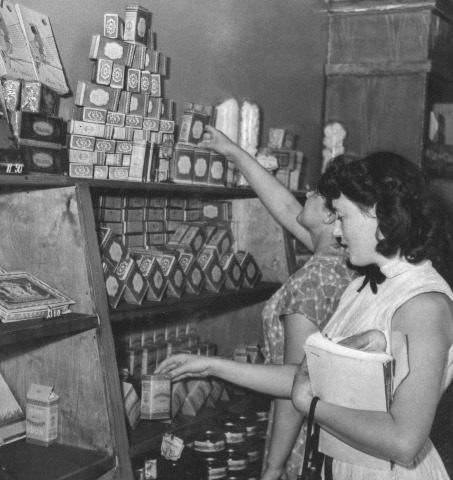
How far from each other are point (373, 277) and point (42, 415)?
3.44ft

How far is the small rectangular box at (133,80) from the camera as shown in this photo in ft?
8.71

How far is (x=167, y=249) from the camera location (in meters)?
2.79

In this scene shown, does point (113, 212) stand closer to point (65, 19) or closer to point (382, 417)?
Answer: point (65, 19)

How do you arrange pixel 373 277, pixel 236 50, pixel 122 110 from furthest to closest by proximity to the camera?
pixel 236 50, pixel 122 110, pixel 373 277

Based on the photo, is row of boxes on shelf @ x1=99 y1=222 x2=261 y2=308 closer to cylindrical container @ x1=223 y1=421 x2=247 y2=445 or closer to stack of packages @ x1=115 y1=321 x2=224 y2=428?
stack of packages @ x1=115 y1=321 x2=224 y2=428

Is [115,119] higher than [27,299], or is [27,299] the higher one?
[115,119]

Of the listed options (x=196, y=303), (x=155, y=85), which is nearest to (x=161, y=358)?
(x=196, y=303)

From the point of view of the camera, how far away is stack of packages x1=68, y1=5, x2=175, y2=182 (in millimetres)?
2488

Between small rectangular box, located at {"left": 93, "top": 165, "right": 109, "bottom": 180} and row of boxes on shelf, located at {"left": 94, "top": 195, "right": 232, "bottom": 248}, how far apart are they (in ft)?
0.56

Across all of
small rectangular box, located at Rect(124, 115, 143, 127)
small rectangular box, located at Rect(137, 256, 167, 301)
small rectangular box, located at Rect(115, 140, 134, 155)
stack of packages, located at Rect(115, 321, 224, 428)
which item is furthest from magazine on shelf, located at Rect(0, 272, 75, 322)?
small rectangular box, located at Rect(124, 115, 143, 127)

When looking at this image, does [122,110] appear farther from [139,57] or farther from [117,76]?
[139,57]

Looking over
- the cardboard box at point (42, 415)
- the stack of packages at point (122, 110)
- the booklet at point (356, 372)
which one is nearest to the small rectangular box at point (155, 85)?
the stack of packages at point (122, 110)

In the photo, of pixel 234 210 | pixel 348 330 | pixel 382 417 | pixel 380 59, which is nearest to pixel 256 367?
pixel 348 330

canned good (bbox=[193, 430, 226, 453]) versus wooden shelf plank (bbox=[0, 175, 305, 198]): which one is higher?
wooden shelf plank (bbox=[0, 175, 305, 198])
